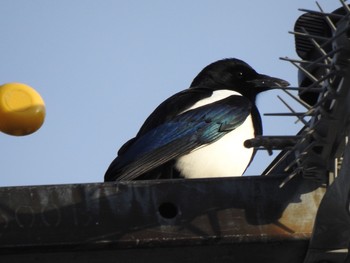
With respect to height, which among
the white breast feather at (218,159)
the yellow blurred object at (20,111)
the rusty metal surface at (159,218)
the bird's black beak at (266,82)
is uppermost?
the yellow blurred object at (20,111)

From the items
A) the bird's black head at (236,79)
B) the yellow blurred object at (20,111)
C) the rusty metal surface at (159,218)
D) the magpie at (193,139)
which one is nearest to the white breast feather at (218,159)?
the magpie at (193,139)

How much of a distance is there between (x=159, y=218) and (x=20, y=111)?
0.88m

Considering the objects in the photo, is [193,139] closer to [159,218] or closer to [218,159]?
[218,159]

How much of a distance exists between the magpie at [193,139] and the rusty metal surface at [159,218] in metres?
2.01

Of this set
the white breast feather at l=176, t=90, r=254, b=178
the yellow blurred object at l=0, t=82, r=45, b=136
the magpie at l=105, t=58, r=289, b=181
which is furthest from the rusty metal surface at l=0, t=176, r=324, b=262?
the white breast feather at l=176, t=90, r=254, b=178

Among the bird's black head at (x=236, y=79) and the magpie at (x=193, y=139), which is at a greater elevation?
the bird's black head at (x=236, y=79)

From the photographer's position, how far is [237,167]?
6547 millimetres

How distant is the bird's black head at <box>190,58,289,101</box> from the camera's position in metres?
7.68

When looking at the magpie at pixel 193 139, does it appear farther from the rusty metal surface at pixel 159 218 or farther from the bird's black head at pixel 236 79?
the rusty metal surface at pixel 159 218

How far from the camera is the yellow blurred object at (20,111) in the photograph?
4.50m

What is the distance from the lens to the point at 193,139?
6535 millimetres

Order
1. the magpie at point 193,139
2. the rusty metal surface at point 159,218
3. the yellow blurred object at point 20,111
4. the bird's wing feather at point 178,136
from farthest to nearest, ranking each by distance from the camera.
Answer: the magpie at point 193,139
the bird's wing feather at point 178,136
the yellow blurred object at point 20,111
the rusty metal surface at point 159,218

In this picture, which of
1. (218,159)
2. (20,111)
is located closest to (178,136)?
(218,159)

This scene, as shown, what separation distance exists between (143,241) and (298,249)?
61 cm
